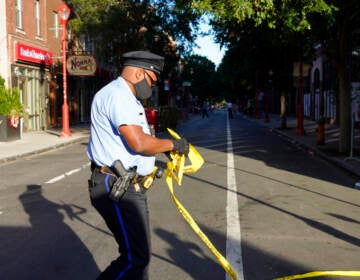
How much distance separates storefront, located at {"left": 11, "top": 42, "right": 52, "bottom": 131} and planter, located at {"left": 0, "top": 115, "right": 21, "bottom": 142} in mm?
4988

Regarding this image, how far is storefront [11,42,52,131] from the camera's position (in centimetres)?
2567

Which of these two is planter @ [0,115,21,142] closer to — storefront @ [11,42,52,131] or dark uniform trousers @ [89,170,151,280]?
storefront @ [11,42,52,131]

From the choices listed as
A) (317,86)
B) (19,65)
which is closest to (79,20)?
(19,65)

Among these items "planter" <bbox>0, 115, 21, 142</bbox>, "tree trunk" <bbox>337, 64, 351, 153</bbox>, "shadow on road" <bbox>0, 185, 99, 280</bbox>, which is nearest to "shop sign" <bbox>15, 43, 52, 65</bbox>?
"planter" <bbox>0, 115, 21, 142</bbox>

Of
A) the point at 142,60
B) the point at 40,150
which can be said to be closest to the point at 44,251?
the point at 142,60

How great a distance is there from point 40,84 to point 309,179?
21282mm

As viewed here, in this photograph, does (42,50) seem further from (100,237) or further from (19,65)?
(100,237)

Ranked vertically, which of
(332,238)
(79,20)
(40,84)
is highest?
(79,20)

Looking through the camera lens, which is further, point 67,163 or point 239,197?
point 67,163

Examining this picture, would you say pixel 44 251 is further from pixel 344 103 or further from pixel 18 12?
pixel 18 12

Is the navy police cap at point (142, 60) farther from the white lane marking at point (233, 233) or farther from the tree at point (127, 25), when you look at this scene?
the tree at point (127, 25)

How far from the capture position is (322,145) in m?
18.2

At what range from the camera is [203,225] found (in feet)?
21.8

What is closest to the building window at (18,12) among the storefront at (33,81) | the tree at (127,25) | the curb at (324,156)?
the storefront at (33,81)
